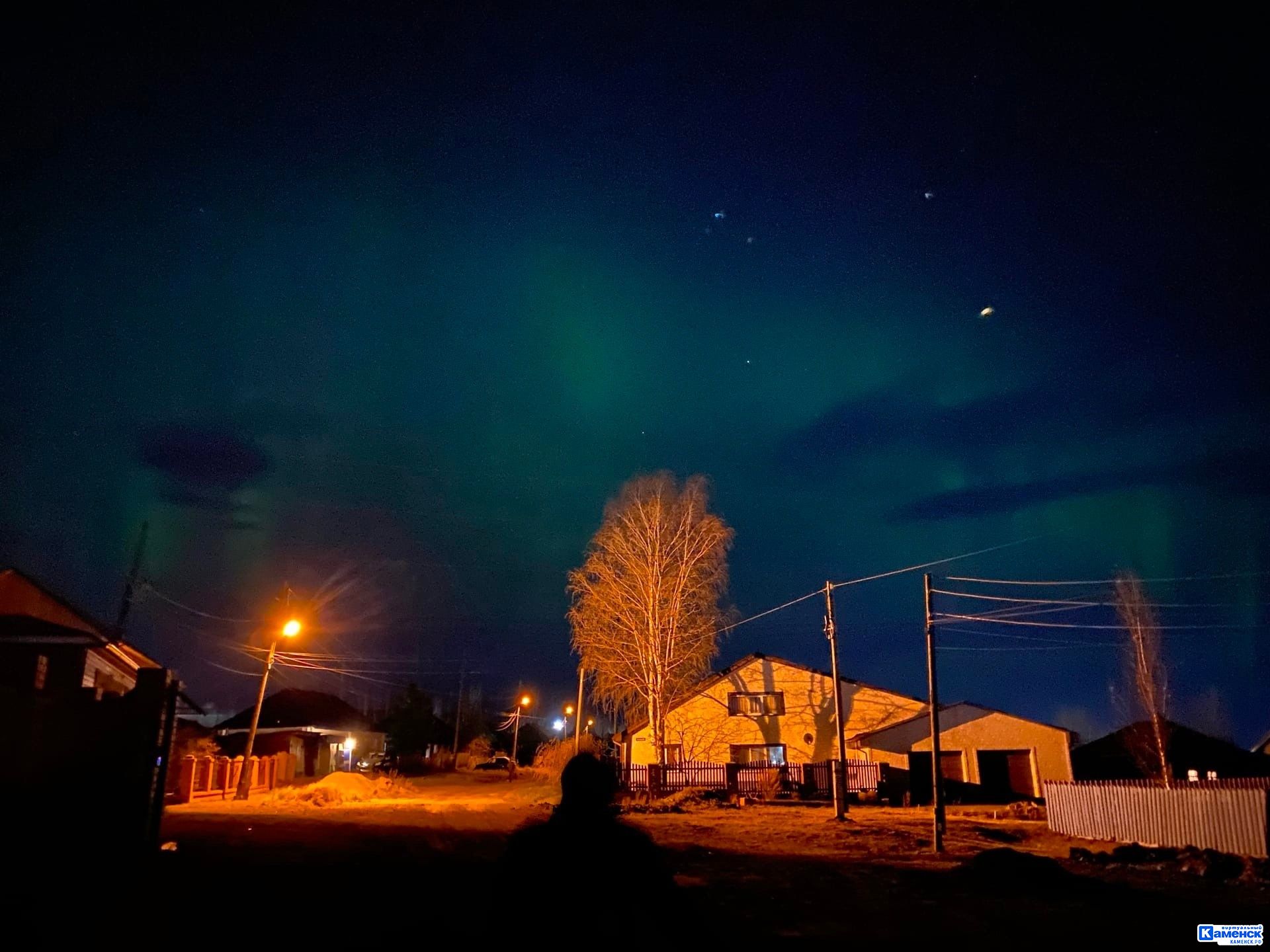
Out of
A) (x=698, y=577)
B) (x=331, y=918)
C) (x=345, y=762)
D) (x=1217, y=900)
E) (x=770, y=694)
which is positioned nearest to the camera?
(x=331, y=918)

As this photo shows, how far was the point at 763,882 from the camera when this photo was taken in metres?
12.9

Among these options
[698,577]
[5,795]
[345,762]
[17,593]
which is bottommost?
[345,762]

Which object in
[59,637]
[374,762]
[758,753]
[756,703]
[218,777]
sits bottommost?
[374,762]

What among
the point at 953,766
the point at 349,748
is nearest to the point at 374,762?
the point at 349,748

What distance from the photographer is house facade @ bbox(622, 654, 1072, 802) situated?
38875 millimetres

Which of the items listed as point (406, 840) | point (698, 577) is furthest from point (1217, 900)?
point (698, 577)

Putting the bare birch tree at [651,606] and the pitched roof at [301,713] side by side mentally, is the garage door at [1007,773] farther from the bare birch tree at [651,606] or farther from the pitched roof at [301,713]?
the pitched roof at [301,713]

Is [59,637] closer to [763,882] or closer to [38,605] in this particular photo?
[38,605]

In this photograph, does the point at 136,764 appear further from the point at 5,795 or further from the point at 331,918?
the point at 331,918

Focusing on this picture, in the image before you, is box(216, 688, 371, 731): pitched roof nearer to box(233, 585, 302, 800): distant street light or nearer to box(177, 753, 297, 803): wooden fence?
box(177, 753, 297, 803): wooden fence

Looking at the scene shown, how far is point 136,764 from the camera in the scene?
7.90m

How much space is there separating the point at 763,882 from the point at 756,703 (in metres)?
31.2

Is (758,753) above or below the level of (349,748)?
above

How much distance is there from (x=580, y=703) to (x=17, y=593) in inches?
1081
